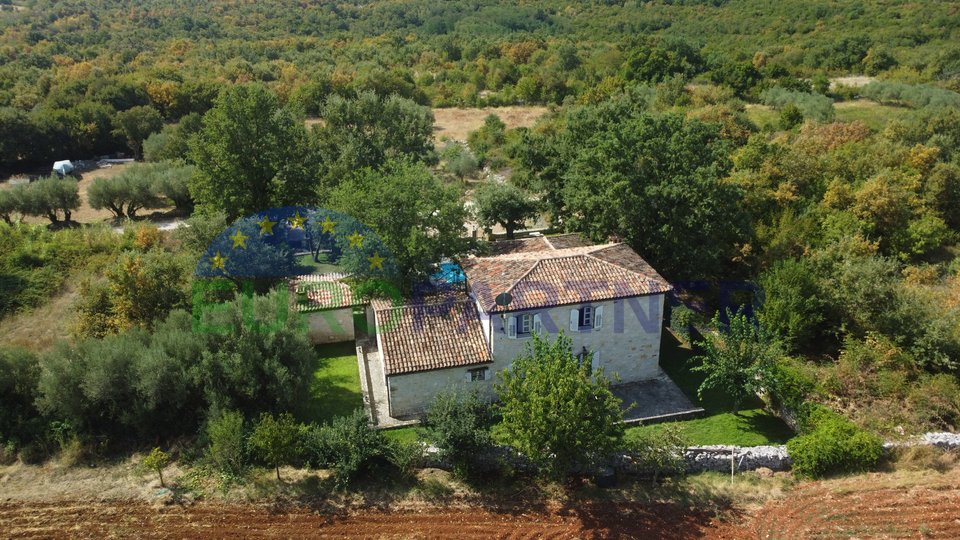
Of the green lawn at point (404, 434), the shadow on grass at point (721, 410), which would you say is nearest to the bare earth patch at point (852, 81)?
the shadow on grass at point (721, 410)

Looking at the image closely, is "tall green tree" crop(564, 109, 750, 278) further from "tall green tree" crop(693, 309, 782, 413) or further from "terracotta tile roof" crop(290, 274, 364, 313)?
"terracotta tile roof" crop(290, 274, 364, 313)

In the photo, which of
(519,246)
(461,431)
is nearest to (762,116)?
(519,246)

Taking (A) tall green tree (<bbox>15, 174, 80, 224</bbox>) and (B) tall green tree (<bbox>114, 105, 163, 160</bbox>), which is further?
(B) tall green tree (<bbox>114, 105, 163, 160</bbox>)

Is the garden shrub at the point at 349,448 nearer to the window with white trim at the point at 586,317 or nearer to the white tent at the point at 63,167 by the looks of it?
the window with white trim at the point at 586,317

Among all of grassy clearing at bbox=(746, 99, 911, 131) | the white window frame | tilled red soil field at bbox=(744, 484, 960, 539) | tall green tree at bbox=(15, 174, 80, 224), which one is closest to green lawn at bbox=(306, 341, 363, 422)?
the white window frame

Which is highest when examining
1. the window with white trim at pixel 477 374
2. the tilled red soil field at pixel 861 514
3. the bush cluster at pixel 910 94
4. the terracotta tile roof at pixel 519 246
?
the bush cluster at pixel 910 94

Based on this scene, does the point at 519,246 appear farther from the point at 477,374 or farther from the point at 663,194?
the point at 477,374

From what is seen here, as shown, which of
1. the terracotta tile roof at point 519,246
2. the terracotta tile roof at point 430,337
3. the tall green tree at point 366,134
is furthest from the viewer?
the tall green tree at point 366,134
